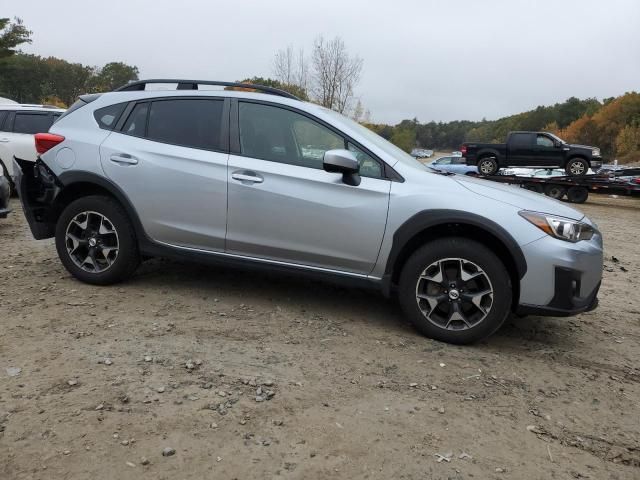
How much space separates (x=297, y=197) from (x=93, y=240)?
1871 mm

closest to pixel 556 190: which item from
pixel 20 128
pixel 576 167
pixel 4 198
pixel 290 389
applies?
pixel 576 167

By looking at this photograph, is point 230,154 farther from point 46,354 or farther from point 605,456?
point 605,456

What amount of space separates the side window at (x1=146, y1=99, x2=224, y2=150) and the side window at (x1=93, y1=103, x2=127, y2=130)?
0.31m

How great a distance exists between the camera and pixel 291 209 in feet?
13.4

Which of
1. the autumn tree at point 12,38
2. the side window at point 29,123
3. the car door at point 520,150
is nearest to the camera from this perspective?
the side window at point 29,123

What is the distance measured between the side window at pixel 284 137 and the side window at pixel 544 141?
16977 mm

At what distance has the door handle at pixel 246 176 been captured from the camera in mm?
4182

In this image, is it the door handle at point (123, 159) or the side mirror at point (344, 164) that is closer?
the side mirror at point (344, 164)

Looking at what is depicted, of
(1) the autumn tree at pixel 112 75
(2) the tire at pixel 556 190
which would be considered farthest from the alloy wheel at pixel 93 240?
(1) the autumn tree at pixel 112 75

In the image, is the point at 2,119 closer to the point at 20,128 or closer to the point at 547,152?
the point at 20,128

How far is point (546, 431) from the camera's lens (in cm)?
285

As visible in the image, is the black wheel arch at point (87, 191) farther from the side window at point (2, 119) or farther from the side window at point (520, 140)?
the side window at point (520, 140)

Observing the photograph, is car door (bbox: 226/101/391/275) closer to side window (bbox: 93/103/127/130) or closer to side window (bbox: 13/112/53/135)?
side window (bbox: 93/103/127/130)

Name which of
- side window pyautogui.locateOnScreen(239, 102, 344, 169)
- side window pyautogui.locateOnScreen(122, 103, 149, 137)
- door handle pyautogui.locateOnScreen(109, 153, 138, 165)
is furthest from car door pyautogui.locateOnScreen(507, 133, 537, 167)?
door handle pyautogui.locateOnScreen(109, 153, 138, 165)
